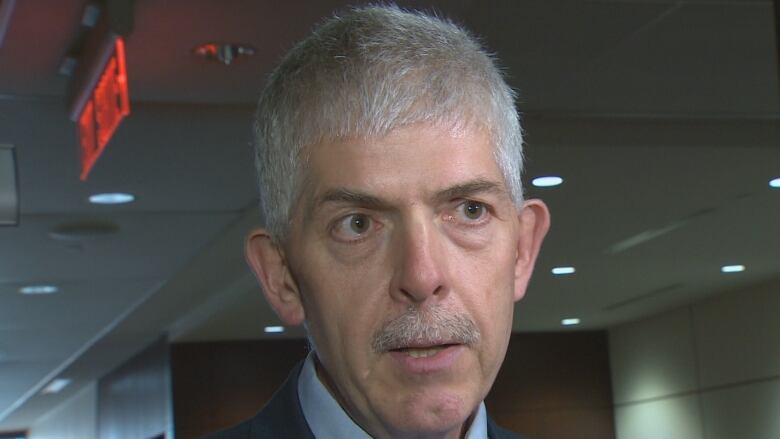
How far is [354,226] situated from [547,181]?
5371 mm

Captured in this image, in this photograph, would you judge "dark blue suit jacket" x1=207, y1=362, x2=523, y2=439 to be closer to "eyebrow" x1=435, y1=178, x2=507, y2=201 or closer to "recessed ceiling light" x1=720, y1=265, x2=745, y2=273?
"eyebrow" x1=435, y1=178, x2=507, y2=201

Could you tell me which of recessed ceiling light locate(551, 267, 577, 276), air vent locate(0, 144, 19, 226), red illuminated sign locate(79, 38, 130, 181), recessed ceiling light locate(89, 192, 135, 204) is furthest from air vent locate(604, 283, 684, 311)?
air vent locate(0, 144, 19, 226)

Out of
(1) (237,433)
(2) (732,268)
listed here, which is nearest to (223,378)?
Result: (2) (732,268)

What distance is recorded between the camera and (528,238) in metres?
1.11

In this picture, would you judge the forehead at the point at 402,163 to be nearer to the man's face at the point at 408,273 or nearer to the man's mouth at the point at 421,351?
the man's face at the point at 408,273

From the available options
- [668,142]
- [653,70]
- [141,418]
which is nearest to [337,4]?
[653,70]

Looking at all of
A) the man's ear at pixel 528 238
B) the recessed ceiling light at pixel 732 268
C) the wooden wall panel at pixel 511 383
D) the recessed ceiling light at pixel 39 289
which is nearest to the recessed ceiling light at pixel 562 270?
the recessed ceiling light at pixel 732 268

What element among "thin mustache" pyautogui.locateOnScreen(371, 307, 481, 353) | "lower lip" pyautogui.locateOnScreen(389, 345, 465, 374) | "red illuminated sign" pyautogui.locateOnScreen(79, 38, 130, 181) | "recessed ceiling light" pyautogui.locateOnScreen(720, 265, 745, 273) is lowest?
"lower lip" pyautogui.locateOnScreen(389, 345, 465, 374)

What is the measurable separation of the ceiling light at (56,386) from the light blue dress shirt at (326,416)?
14161 mm

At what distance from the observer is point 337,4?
3.73 m

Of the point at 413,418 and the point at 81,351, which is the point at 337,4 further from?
the point at 81,351

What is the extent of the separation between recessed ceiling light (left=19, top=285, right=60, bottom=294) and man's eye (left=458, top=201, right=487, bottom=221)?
8.05 metres

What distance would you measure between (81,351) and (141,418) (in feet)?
3.56

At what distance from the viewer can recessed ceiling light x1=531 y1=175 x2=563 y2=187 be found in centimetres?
620
